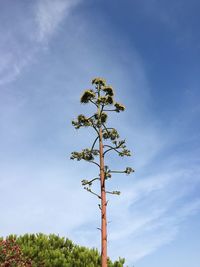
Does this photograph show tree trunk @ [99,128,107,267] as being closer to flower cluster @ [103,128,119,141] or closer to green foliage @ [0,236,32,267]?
flower cluster @ [103,128,119,141]

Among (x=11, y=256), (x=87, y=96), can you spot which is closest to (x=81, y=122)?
(x=87, y=96)

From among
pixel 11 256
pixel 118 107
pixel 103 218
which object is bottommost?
pixel 103 218

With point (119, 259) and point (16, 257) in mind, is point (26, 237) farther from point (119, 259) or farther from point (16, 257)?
point (119, 259)

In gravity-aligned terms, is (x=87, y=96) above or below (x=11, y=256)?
above

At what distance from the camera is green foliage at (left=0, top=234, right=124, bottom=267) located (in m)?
22.1

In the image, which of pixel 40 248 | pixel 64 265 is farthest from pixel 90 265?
pixel 40 248

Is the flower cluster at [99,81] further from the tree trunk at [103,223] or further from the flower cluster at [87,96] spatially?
the tree trunk at [103,223]

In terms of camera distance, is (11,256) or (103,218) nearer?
(103,218)

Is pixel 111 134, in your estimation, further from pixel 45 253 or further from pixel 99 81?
pixel 45 253

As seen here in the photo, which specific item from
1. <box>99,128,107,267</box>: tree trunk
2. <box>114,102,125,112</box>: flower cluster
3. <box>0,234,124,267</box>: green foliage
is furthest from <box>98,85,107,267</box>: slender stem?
<box>0,234,124,267</box>: green foliage

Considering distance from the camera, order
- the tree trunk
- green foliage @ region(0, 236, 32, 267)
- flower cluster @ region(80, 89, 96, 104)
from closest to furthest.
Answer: the tree trunk → flower cluster @ region(80, 89, 96, 104) → green foliage @ region(0, 236, 32, 267)

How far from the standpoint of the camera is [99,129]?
15.3 metres

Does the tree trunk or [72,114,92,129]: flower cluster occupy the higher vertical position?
[72,114,92,129]: flower cluster

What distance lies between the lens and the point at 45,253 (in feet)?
76.4
